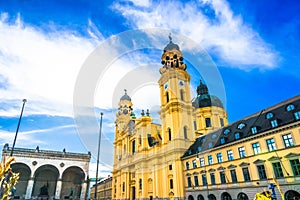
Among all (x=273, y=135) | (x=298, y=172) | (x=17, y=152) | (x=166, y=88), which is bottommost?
(x=298, y=172)

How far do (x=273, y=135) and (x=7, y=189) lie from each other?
92.7ft

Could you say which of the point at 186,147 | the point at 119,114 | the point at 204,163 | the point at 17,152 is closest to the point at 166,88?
the point at 186,147

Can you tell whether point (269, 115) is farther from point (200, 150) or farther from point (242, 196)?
point (200, 150)

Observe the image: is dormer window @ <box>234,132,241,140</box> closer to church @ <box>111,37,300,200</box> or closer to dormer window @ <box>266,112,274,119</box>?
church @ <box>111,37,300,200</box>

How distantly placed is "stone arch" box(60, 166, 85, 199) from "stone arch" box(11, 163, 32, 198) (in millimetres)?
8653

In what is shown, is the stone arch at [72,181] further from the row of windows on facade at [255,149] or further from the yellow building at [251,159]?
the row of windows on facade at [255,149]

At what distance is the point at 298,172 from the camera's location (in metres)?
22.3

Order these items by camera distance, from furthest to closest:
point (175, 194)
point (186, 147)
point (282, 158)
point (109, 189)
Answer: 1. point (109, 189)
2. point (186, 147)
3. point (175, 194)
4. point (282, 158)

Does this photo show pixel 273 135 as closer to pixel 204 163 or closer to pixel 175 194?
pixel 204 163

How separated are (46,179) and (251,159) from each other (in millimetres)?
50321

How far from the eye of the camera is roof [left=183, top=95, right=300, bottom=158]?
25798 millimetres

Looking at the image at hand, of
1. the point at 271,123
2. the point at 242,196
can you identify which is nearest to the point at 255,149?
the point at 271,123

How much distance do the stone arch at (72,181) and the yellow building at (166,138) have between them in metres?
11.3

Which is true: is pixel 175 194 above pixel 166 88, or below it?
below
